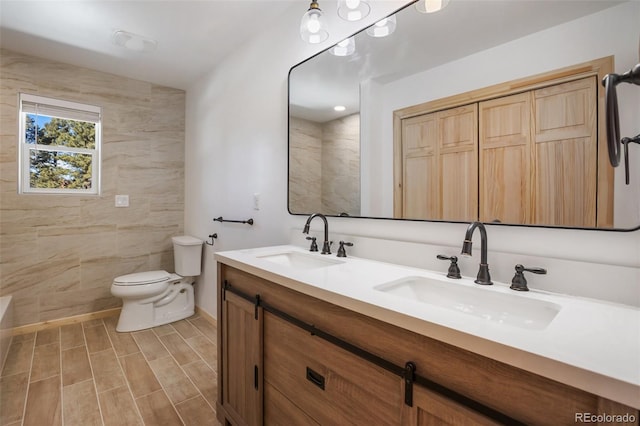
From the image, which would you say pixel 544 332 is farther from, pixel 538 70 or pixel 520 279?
pixel 538 70

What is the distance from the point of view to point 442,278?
109 cm

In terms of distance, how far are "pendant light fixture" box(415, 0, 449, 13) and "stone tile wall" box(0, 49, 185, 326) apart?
119 inches

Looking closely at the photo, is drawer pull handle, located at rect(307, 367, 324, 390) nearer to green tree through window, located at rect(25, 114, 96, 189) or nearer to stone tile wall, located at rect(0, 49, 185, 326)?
stone tile wall, located at rect(0, 49, 185, 326)

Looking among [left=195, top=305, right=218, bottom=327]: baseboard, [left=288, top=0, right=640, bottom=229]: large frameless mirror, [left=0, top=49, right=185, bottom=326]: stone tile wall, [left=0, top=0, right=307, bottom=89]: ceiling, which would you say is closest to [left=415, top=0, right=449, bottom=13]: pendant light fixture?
[left=288, top=0, right=640, bottom=229]: large frameless mirror

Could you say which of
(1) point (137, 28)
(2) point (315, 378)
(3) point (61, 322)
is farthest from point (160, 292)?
(2) point (315, 378)

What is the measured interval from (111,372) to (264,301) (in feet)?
5.23

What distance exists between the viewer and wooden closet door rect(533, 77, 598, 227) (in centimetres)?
90

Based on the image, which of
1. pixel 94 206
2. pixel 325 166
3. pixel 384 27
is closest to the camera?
pixel 384 27

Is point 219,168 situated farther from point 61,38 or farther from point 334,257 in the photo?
point 334,257

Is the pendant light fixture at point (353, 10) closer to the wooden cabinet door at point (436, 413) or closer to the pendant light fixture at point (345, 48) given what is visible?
the pendant light fixture at point (345, 48)

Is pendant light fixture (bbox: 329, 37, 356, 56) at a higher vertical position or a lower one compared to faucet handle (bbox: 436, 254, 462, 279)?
higher

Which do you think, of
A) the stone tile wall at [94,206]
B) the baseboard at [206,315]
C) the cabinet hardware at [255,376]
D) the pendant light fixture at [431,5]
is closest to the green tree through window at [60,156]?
the stone tile wall at [94,206]

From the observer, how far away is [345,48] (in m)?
1.63

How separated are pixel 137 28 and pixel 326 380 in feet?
8.98
